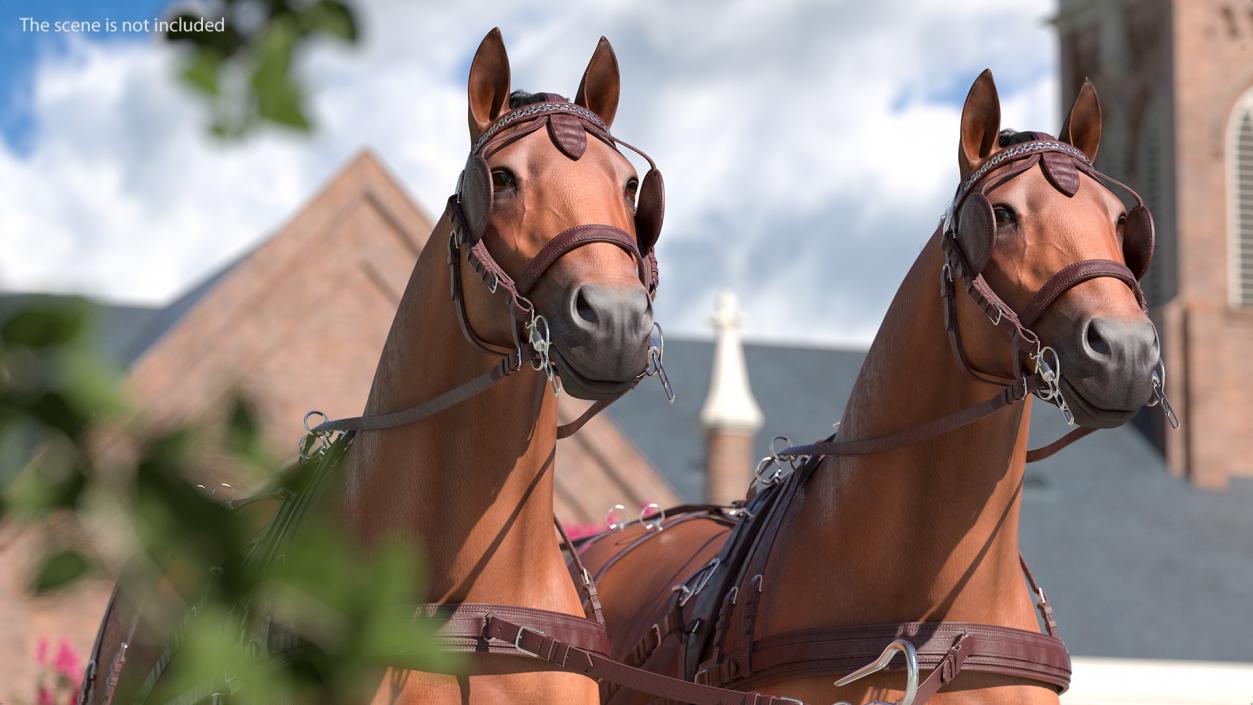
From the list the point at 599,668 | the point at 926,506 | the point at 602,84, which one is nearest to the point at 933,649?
the point at 926,506

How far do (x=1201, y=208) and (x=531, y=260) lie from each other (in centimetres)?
2700

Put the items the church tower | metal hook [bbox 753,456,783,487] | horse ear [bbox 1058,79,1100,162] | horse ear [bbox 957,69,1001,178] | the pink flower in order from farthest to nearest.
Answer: the church tower < the pink flower < metal hook [bbox 753,456,783,487] < horse ear [bbox 1058,79,1100,162] < horse ear [bbox 957,69,1001,178]

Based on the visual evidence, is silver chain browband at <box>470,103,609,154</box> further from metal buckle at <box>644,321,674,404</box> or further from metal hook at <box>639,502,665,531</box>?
metal hook at <box>639,502,665,531</box>

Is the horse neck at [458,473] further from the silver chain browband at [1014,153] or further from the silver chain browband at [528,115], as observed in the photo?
the silver chain browband at [1014,153]

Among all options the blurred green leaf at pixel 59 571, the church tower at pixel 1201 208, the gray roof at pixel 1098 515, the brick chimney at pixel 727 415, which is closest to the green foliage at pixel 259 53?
the blurred green leaf at pixel 59 571

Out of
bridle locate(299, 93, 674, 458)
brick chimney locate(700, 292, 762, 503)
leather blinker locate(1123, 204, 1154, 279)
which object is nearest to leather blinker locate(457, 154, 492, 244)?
bridle locate(299, 93, 674, 458)

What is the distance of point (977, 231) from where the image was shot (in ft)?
13.5

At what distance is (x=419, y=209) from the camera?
18172mm

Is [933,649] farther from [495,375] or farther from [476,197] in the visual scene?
[476,197]

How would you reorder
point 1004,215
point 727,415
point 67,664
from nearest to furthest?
point 1004,215 → point 67,664 → point 727,415

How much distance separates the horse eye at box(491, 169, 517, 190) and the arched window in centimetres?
2729

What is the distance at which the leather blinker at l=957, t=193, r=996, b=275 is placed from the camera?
408 centimetres

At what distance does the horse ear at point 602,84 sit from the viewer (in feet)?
14.0

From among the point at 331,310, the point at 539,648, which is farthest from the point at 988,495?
the point at 331,310
